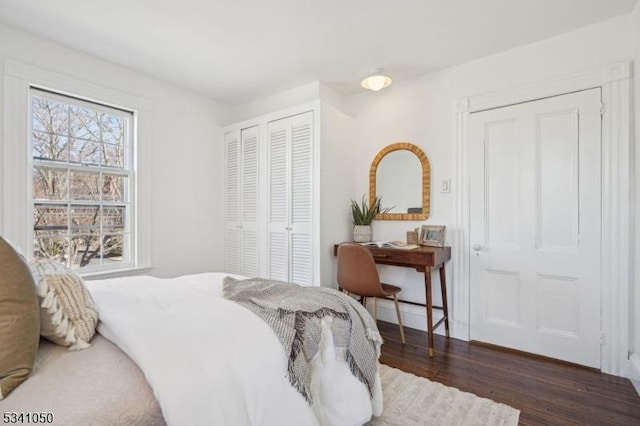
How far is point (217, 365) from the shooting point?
0.99 m

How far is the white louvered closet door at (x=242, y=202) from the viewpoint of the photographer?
3553 millimetres

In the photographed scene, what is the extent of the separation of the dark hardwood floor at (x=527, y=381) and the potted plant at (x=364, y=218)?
1.02 m

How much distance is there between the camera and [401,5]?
6.92 feet

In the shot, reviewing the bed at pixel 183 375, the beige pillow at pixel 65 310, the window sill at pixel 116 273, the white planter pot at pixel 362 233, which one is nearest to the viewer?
the bed at pixel 183 375

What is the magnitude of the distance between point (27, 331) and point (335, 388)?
44.3 inches

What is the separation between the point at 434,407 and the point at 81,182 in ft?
10.9

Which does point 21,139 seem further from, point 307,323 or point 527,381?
point 527,381

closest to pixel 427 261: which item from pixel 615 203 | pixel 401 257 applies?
pixel 401 257

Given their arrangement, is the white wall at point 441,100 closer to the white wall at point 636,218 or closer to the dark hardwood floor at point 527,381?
the white wall at point 636,218

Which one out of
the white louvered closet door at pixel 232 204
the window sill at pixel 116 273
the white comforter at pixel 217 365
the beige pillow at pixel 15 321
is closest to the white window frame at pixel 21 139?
the window sill at pixel 116 273

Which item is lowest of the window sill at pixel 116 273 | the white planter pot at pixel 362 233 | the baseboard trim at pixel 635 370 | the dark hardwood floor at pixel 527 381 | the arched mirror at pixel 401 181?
the dark hardwood floor at pixel 527 381

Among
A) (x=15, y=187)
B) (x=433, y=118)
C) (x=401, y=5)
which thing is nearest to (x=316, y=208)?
(x=433, y=118)

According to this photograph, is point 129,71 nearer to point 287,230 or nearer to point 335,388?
point 287,230

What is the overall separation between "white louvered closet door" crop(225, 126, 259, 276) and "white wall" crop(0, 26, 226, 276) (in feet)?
0.52
